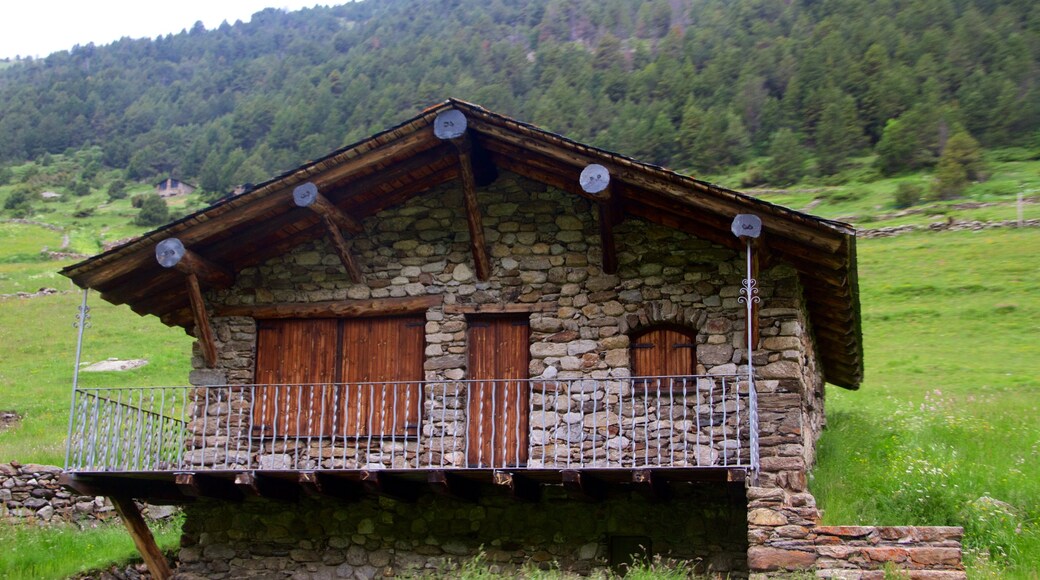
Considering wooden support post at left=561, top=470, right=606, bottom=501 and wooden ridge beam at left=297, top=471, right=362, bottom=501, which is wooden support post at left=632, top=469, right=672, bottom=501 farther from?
wooden ridge beam at left=297, top=471, right=362, bottom=501

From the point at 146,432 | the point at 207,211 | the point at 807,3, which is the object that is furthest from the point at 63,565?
the point at 807,3

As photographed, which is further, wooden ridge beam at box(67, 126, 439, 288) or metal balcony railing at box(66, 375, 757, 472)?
wooden ridge beam at box(67, 126, 439, 288)

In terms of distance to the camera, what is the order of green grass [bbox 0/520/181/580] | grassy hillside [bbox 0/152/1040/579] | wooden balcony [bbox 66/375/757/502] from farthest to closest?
green grass [bbox 0/520/181/580], grassy hillside [bbox 0/152/1040/579], wooden balcony [bbox 66/375/757/502]

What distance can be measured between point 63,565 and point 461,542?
242 inches

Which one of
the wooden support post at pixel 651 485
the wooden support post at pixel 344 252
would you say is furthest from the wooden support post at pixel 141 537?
the wooden support post at pixel 651 485

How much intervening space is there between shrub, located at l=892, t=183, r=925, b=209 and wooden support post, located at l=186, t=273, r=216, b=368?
4445cm

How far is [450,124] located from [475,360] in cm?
305

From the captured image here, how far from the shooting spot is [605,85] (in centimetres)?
8812

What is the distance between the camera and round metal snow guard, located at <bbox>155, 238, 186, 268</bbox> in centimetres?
1281

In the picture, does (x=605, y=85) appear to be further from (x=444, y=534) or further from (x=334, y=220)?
(x=444, y=534)

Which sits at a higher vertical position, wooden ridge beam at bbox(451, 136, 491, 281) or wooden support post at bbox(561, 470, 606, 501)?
wooden ridge beam at bbox(451, 136, 491, 281)

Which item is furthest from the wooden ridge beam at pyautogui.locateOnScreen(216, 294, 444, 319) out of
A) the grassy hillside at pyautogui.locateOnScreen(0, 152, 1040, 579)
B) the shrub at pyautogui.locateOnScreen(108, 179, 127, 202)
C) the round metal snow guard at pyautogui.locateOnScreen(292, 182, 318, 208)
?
the shrub at pyautogui.locateOnScreen(108, 179, 127, 202)

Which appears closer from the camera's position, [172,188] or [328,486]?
[328,486]

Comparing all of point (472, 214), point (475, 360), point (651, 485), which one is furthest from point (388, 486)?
point (472, 214)
